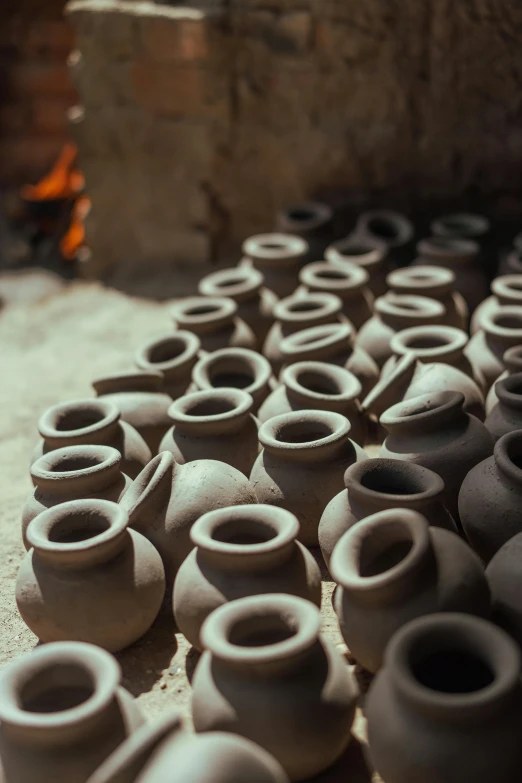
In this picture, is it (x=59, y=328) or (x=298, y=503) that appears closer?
(x=298, y=503)

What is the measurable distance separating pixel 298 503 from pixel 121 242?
14.0 ft

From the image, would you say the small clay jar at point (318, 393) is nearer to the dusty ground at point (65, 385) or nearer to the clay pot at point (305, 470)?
the clay pot at point (305, 470)

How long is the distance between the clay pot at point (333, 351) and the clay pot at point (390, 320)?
0.44 feet

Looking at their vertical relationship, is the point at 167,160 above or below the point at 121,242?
above

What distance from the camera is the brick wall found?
9.37m

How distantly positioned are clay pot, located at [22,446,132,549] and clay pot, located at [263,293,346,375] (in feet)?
4.58

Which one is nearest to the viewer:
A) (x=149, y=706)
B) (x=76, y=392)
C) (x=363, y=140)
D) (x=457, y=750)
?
(x=457, y=750)

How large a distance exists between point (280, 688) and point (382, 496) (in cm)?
80

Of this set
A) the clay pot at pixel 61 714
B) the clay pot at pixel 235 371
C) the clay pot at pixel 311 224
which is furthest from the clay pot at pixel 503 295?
the clay pot at pixel 61 714

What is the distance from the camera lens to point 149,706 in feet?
9.58

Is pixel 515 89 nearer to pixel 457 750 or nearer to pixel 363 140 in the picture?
pixel 363 140

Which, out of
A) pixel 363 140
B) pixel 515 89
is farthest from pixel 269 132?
pixel 515 89

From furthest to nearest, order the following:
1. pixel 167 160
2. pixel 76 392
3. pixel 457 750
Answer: pixel 167 160 → pixel 76 392 → pixel 457 750

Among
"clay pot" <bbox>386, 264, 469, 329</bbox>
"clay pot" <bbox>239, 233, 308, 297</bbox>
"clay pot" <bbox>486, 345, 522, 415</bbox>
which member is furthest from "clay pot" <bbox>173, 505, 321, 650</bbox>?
"clay pot" <bbox>239, 233, 308, 297</bbox>
